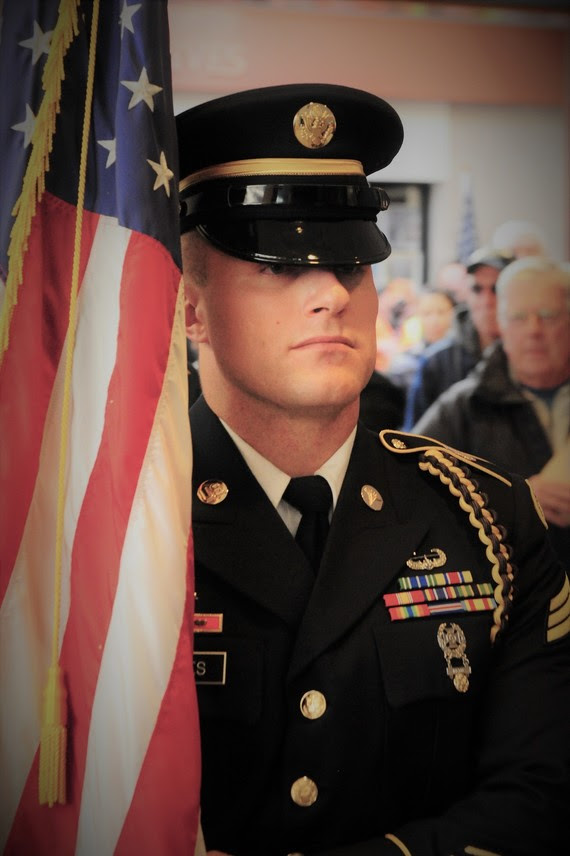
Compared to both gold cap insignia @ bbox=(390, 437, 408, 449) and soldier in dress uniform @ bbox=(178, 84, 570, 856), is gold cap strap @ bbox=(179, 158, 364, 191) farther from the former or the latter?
gold cap insignia @ bbox=(390, 437, 408, 449)

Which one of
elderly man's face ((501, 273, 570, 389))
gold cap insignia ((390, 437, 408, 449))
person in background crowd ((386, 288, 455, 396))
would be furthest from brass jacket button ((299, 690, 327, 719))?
elderly man's face ((501, 273, 570, 389))

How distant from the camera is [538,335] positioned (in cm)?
280

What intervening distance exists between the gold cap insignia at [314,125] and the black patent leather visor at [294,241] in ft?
0.38

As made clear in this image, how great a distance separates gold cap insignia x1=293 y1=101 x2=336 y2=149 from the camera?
4.14ft

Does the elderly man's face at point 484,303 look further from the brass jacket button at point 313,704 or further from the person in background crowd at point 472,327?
the brass jacket button at point 313,704

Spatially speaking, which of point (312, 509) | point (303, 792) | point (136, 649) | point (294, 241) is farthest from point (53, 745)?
point (294, 241)

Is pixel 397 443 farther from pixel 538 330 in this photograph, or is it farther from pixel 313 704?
pixel 538 330

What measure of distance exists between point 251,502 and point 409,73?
1.80 metres

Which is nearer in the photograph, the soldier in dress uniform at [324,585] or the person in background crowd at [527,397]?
the soldier in dress uniform at [324,585]

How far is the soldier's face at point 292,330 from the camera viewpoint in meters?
1.23

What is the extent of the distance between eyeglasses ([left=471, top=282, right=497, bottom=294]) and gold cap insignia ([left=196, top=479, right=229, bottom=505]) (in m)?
1.74

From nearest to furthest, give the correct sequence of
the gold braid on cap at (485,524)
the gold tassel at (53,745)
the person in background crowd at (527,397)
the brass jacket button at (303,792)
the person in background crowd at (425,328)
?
1. the gold tassel at (53,745)
2. the brass jacket button at (303,792)
3. the gold braid on cap at (485,524)
4. the person in background crowd at (527,397)
5. the person in background crowd at (425,328)

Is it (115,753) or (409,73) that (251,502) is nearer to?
(115,753)

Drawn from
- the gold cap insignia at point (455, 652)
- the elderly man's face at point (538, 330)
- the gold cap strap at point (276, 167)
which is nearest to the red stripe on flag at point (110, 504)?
the gold cap strap at point (276, 167)
